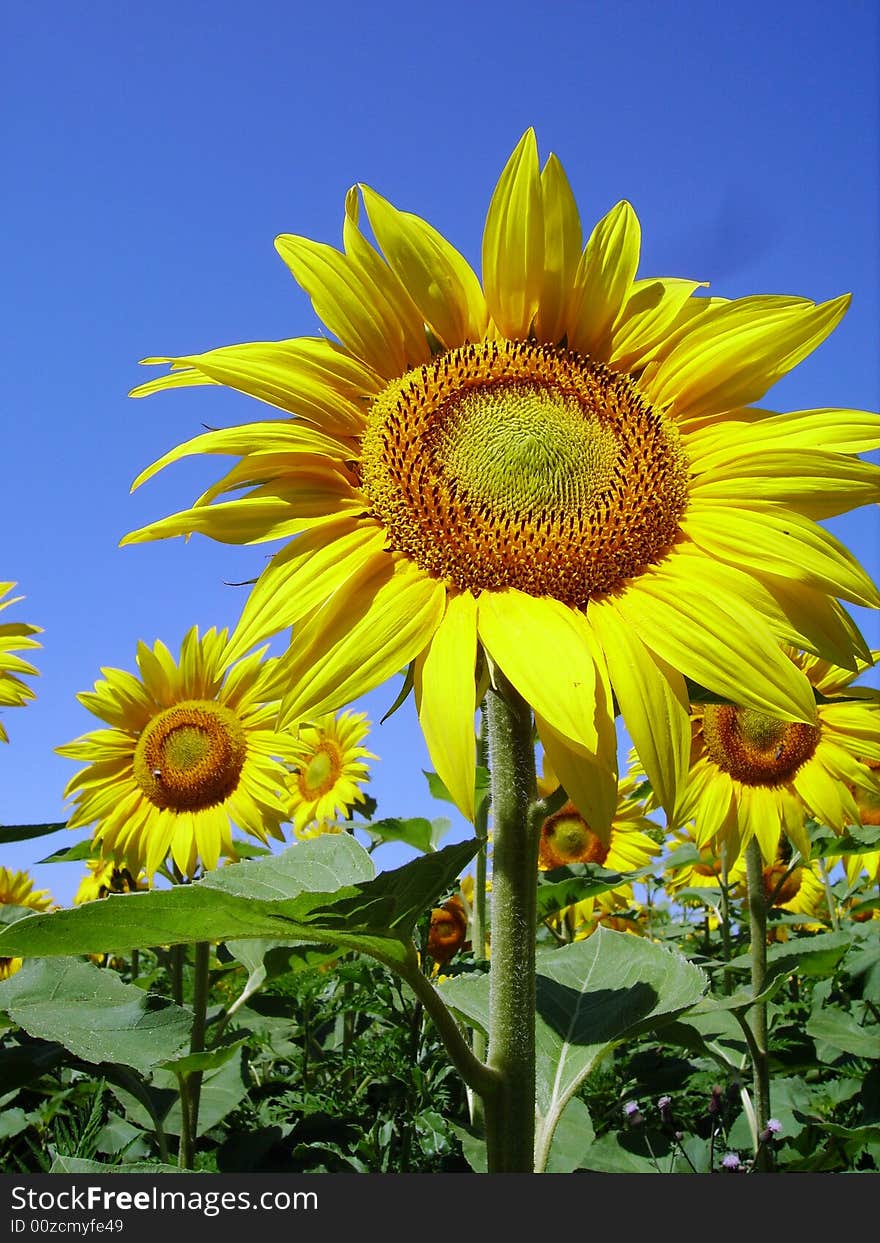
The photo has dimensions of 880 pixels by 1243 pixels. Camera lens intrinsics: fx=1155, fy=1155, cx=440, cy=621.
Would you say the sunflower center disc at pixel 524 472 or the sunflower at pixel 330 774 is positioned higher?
the sunflower at pixel 330 774

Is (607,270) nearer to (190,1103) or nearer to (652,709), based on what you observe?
(652,709)

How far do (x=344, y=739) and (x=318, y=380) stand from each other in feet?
15.6

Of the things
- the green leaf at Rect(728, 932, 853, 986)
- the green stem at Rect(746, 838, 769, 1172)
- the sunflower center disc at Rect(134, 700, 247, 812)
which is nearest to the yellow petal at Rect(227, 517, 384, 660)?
the green leaf at Rect(728, 932, 853, 986)

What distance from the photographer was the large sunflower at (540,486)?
1.89 metres

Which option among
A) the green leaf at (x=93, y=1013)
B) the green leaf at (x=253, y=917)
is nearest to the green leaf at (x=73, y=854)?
the green leaf at (x=93, y=1013)

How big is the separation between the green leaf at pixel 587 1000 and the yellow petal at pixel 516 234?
1.35 metres

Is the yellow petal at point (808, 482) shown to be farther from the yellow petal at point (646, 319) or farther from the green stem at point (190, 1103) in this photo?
the green stem at point (190, 1103)

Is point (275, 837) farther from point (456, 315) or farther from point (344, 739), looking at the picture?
point (456, 315)

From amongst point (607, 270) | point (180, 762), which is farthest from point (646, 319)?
point (180, 762)

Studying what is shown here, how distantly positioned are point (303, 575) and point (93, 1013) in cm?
130

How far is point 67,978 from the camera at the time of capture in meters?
2.76

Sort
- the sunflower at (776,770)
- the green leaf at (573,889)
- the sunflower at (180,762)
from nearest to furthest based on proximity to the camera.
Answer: the green leaf at (573,889)
the sunflower at (776,770)
the sunflower at (180,762)

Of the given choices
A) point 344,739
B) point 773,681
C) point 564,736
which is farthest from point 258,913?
point 344,739

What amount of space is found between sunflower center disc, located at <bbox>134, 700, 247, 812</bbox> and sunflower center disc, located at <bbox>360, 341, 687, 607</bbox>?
3075mm
